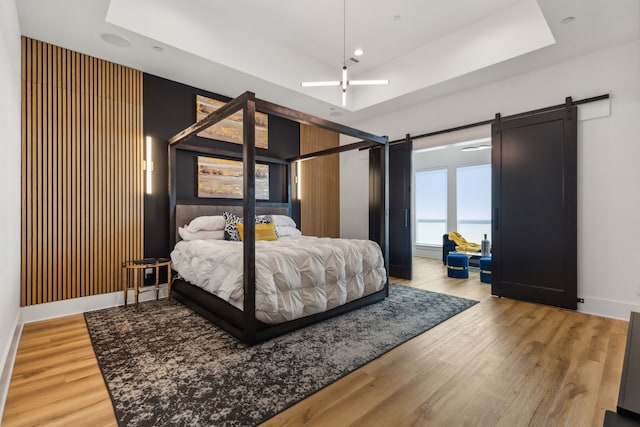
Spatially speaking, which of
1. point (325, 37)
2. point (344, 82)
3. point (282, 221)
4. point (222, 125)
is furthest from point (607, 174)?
point (222, 125)

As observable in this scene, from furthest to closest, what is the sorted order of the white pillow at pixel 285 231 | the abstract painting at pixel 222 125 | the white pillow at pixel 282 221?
the white pillow at pixel 282 221 < the white pillow at pixel 285 231 < the abstract painting at pixel 222 125

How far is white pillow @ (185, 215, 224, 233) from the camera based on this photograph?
13.3 feet

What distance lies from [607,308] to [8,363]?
5542 mm

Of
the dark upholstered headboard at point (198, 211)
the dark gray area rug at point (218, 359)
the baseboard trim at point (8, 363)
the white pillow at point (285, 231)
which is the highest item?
the dark upholstered headboard at point (198, 211)

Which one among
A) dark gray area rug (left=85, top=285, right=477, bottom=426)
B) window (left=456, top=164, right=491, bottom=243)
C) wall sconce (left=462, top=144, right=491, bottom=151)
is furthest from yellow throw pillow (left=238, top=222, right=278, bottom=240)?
A: window (left=456, top=164, right=491, bottom=243)

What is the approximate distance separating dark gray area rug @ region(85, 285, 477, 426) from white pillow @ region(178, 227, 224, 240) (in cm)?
92

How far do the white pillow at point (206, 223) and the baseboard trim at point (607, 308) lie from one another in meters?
4.57

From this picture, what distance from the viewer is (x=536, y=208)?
12.4ft

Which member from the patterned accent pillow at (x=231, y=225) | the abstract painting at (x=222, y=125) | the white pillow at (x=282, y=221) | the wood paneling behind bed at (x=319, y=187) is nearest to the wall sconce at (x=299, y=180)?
the wood paneling behind bed at (x=319, y=187)

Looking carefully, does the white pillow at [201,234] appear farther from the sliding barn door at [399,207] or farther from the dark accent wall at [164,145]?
the sliding barn door at [399,207]

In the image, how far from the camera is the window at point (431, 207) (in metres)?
7.81

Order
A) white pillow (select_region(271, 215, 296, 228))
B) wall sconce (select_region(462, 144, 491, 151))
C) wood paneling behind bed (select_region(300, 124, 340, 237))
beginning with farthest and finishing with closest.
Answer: wall sconce (select_region(462, 144, 491, 151)), wood paneling behind bed (select_region(300, 124, 340, 237)), white pillow (select_region(271, 215, 296, 228))

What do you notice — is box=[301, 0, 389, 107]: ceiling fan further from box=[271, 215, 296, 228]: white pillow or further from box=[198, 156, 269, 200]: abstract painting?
box=[271, 215, 296, 228]: white pillow

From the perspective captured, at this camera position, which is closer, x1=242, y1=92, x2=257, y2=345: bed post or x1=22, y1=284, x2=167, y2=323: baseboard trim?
x1=242, y1=92, x2=257, y2=345: bed post
